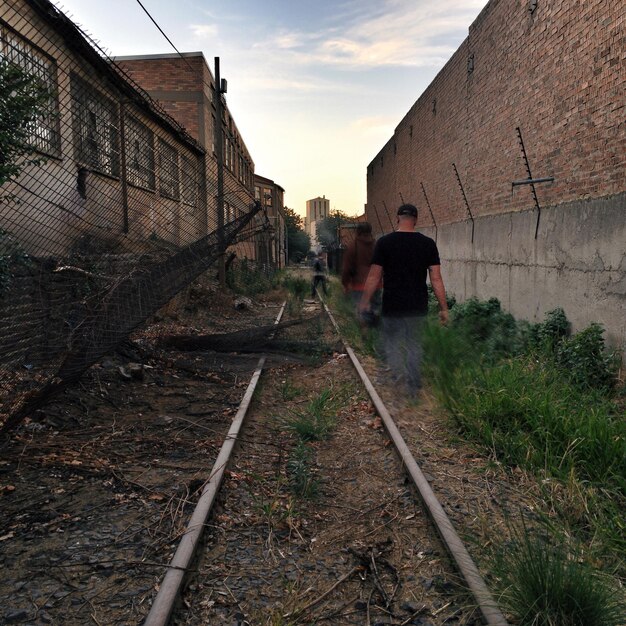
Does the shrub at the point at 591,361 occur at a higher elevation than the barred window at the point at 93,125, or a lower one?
lower

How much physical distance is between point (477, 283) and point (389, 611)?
9827mm

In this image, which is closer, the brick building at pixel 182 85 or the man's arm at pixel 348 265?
the man's arm at pixel 348 265

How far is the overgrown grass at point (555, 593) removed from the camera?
229cm

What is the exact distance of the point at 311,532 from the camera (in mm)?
3473

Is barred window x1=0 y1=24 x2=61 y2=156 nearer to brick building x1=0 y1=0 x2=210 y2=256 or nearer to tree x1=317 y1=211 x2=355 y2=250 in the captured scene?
brick building x1=0 y1=0 x2=210 y2=256

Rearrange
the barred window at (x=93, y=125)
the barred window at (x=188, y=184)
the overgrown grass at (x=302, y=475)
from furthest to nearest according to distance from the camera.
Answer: the barred window at (x=188, y=184) → the barred window at (x=93, y=125) → the overgrown grass at (x=302, y=475)

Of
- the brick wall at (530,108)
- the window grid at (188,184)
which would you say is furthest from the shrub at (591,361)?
the window grid at (188,184)

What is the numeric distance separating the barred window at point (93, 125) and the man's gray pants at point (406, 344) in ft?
10.6

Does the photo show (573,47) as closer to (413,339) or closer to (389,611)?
(413,339)

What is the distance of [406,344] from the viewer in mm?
5766

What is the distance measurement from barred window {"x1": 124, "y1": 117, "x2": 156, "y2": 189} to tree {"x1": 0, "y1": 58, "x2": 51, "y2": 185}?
81 cm

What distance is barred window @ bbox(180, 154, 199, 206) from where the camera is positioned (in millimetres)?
6438

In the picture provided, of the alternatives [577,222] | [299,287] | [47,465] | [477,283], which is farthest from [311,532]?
[299,287]

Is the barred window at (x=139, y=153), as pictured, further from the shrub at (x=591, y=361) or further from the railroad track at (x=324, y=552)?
the shrub at (x=591, y=361)
